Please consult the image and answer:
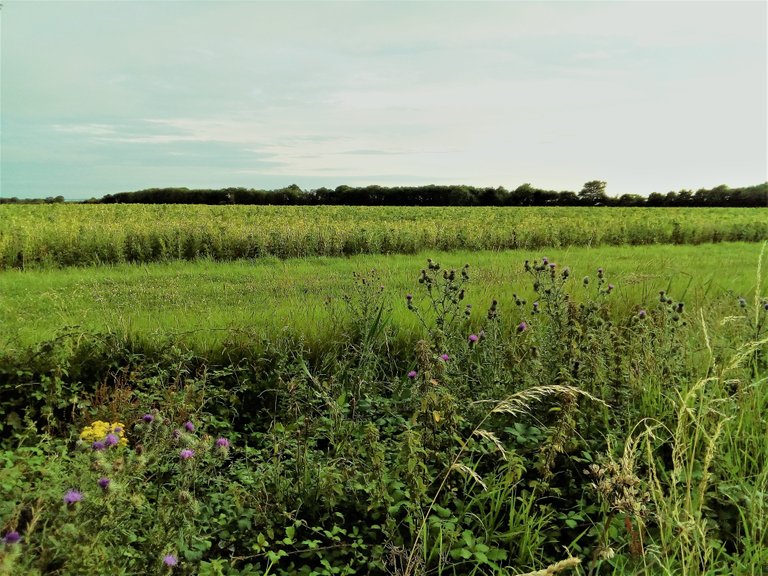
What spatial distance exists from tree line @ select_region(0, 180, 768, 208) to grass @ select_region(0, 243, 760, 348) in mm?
46831

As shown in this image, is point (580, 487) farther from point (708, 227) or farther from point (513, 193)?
point (513, 193)

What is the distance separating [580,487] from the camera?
9.53ft

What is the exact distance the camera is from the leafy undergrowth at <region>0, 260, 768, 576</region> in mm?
1857

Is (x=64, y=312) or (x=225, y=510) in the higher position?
(x=64, y=312)

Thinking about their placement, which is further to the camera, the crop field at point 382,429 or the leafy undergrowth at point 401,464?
the crop field at point 382,429

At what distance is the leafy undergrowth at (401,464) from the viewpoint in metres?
1.86

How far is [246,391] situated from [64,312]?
114 inches

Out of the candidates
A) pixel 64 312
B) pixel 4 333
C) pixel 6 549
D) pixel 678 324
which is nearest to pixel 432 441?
pixel 6 549

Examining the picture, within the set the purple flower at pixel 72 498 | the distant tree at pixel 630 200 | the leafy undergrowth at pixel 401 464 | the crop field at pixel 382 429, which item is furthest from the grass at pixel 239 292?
Answer: the distant tree at pixel 630 200

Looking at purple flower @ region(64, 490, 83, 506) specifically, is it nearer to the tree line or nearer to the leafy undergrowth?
the leafy undergrowth

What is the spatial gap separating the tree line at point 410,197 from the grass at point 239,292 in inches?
1844

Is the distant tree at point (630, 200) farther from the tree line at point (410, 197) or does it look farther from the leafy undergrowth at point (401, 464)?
the leafy undergrowth at point (401, 464)

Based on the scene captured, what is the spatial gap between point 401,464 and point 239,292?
15.2 ft

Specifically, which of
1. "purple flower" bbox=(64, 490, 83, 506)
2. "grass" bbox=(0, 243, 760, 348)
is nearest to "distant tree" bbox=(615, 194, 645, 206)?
"grass" bbox=(0, 243, 760, 348)
